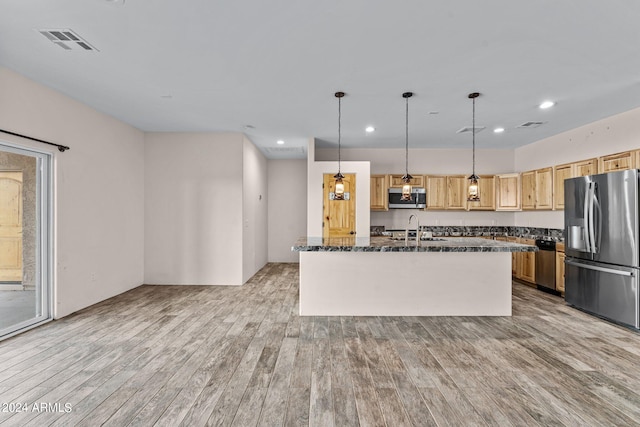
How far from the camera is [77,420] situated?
2.09 m

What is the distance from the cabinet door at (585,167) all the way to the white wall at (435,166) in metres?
1.95

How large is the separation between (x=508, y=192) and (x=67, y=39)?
7.38 meters

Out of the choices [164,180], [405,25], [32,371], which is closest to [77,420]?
[32,371]

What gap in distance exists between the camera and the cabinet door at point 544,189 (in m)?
5.83

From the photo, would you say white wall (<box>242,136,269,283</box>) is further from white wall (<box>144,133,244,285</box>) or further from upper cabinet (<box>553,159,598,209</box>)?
upper cabinet (<box>553,159,598,209</box>)

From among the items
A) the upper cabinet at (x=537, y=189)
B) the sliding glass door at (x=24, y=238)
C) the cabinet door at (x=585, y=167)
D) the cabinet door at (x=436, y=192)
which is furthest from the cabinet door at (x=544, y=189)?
the sliding glass door at (x=24, y=238)

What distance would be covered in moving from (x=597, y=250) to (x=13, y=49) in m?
6.87

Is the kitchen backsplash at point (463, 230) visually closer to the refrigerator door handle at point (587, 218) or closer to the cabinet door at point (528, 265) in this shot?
the cabinet door at point (528, 265)

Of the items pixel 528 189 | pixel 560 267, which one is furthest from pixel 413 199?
pixel 560 267

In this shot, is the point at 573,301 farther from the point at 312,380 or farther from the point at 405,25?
the point at 405,25

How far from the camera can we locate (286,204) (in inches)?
342

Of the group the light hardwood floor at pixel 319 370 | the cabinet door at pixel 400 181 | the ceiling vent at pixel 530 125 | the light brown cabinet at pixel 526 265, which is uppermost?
the ceiling vent at pixel 530 125

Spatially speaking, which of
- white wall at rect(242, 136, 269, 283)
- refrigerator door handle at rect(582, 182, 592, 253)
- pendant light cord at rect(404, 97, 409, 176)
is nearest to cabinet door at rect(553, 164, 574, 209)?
refrigerator door handle at rect(582, 182, 592, 253)

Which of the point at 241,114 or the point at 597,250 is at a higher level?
the point at 241,114
